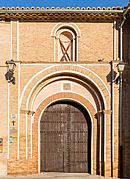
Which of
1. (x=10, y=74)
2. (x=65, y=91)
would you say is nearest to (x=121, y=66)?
(x=65, y=91)

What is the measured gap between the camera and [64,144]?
61.5 feet

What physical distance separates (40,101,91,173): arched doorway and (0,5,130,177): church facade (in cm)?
4

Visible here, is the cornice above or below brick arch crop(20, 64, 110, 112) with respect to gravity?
above

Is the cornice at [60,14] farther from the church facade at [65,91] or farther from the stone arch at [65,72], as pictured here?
the stone arch at [65,72]

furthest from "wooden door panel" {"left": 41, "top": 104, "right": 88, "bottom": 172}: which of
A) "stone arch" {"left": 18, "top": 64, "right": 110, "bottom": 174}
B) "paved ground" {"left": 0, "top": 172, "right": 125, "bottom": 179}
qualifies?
"stone arch" {"left": 18, "top": 64, "right": 110, "bottom": 174}

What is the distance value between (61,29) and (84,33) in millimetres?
1002

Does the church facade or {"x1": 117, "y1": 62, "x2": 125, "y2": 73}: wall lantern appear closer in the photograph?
{"x1": 117, "y1": 62, "x2": 125, "y2": 73}: wall lantern

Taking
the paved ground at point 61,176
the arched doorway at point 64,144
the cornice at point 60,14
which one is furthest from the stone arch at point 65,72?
the paved ground at point 61,176

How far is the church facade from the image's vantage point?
1788 centimetres

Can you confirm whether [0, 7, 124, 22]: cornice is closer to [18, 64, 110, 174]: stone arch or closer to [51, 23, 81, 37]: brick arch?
[51, 23, 81, 37]: brick arch

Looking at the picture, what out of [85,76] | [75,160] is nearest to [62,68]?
[85,76]

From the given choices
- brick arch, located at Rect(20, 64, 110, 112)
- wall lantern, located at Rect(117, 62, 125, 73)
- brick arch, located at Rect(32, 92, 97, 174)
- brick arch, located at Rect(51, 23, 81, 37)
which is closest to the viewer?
wall lantern, located at Rect(117, 62, 125, 73)

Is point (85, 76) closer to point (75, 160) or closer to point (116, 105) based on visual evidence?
point (116, 105)

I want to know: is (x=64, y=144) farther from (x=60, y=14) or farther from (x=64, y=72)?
(x=60, y=14)
